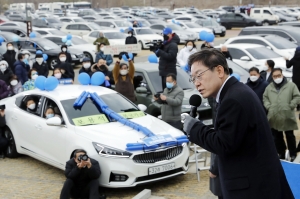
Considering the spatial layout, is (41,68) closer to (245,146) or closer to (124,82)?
(124,82)

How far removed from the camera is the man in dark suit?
333cm

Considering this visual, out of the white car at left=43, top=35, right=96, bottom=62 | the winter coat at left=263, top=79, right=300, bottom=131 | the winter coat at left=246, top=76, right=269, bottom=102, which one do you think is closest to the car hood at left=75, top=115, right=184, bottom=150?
the winter coat at left=263, top=79, right=300, bottom=131

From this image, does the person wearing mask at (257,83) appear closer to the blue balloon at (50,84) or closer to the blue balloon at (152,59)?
the blue balloon at (50,84)

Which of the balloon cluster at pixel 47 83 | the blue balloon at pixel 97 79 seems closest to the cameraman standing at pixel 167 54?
the blue balloon at pixel 97 79

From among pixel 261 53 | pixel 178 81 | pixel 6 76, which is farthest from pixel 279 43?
pixel 6 76

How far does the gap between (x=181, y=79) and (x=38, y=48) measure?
12.7 metres

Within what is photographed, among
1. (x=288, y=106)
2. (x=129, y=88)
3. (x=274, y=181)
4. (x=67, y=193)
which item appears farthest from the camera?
(x=129, y=88)

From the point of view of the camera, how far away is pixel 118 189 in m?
8.31

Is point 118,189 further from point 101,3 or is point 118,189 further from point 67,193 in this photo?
point 101,3

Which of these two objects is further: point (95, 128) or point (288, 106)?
point (288, 106)

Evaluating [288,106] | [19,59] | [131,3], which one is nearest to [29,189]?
[288,106]

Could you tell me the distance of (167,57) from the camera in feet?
40.4

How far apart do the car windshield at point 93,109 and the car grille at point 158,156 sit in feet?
3.88

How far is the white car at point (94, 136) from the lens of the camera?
25.6 ft
